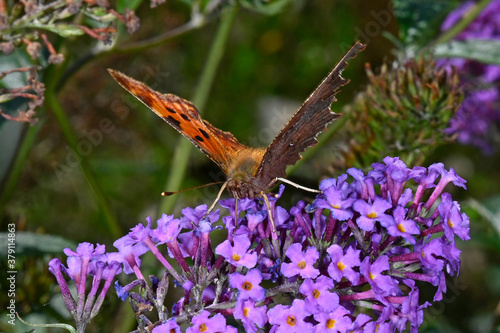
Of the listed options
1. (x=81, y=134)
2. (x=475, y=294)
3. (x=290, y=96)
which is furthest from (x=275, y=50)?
(x=475, y=294)

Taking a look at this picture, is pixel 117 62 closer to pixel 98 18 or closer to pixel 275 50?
pixel 275 50

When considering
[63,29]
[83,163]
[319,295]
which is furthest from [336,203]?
[83,163]

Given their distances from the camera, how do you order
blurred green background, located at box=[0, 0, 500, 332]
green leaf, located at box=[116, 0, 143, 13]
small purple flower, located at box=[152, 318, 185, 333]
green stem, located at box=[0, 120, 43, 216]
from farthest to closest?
blurred green background, located at box=[0, 0, 500, 332], green stem, located at box=[0, 120, 43, 216], green leaf, located at box=[116, 0, 143, 13], small purple flower, located at box=[152, 318, 185, 333]

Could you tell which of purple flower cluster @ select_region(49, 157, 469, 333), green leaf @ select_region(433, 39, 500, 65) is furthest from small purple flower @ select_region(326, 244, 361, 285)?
green leaf @ select_region(433, 39, 500, 65)

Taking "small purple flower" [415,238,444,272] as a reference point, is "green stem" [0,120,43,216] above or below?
below

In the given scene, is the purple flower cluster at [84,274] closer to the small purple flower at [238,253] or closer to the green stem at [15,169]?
the small purple flower at [238,253]

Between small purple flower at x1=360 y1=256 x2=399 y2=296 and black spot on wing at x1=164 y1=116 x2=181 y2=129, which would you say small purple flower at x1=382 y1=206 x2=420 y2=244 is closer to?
small purple flower at x1=360 y1=256 x2=399 y2=296
